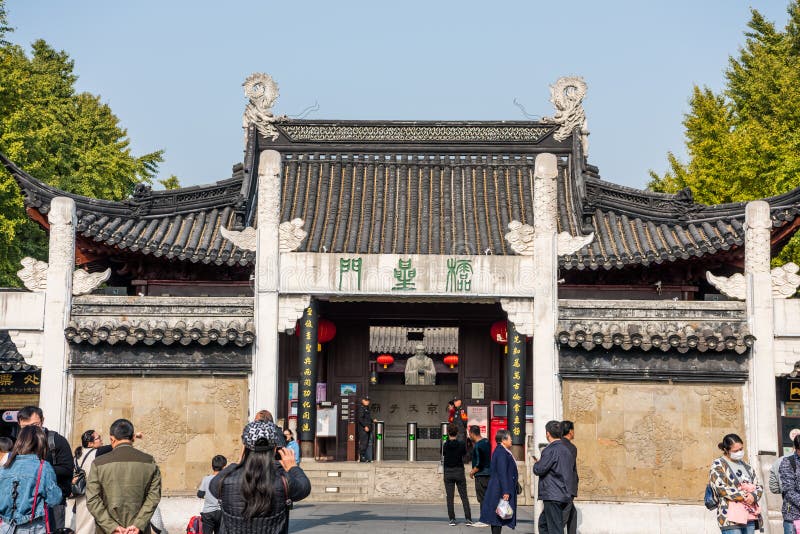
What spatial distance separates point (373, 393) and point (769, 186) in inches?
481

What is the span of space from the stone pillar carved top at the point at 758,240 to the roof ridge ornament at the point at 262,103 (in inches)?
515

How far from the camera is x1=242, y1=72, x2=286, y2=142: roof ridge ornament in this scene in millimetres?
24891

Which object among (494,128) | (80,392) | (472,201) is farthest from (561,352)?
(494,128)

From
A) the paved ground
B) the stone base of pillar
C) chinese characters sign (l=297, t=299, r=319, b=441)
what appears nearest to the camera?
the paved ground

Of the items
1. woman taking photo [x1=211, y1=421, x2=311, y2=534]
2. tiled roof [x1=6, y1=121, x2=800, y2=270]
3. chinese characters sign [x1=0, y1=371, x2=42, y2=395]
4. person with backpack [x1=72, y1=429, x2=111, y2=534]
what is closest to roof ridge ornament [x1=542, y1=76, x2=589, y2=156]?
tiled roof [x1=6, y1=121, x2=800, y2=270]

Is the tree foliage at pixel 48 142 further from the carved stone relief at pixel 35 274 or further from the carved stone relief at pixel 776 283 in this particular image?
the carved stone relief at pixel 776 283

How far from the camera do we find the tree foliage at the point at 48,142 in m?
27.7

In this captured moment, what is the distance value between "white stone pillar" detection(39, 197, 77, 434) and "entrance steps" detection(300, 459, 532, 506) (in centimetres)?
636

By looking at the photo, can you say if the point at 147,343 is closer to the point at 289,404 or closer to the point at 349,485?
the point at 349,485

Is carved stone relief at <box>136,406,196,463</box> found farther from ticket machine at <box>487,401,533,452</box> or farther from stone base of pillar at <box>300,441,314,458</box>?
ticket machine at <box>487,401,533,452</box>

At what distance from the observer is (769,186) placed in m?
28.2

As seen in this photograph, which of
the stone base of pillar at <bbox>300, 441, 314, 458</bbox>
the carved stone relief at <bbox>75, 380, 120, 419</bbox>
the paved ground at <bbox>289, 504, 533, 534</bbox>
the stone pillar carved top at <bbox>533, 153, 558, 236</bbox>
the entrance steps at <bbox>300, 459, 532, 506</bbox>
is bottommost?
the paved ground at <bbox>289, 504, 533, 534</bbox>

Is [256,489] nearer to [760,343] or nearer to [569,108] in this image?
[760,343]

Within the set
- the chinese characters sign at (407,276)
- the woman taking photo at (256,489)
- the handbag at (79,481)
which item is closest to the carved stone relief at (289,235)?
the chinese characters sign at (407,276)
